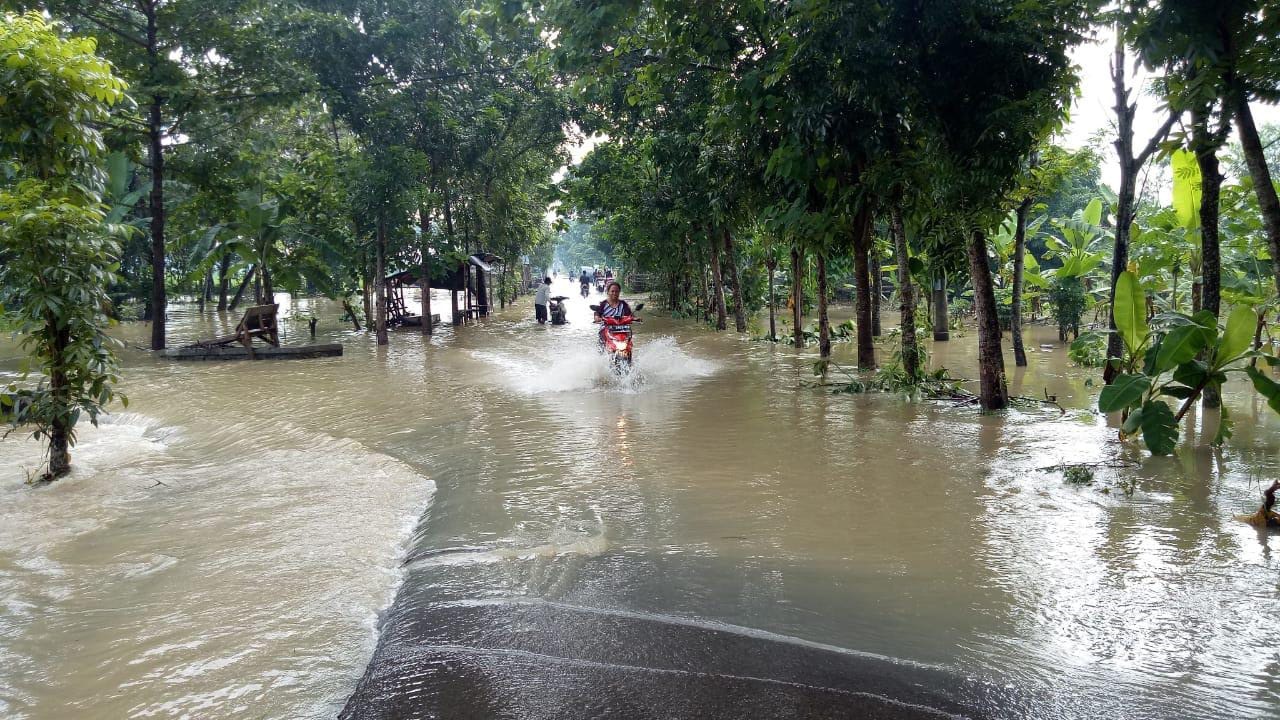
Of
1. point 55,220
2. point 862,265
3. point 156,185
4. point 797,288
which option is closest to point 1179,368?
point 862,265

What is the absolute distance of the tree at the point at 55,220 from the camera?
21.2 ft

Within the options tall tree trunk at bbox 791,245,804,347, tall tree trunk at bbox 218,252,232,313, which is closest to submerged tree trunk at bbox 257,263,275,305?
tall tree trunk at bbox 218,252,232,313

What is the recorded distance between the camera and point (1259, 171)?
5.11 m

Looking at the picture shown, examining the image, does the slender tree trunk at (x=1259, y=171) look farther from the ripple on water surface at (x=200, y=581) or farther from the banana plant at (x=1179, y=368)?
the ripple on water surface at (x=200, y=581)

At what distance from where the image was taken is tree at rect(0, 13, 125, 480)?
6.46 meters

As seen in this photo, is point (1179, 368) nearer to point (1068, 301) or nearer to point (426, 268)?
point (1068, 301)

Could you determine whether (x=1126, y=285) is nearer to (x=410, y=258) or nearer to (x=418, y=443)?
(x=418, y=443)

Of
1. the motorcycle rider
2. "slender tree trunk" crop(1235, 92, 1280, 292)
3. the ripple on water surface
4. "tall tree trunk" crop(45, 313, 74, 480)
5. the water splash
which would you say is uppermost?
"slender tree trunk" crop(1235, 92, 1280, 292)

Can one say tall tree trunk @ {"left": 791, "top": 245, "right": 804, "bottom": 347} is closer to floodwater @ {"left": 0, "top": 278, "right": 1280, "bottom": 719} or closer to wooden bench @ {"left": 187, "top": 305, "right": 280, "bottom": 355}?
floodwater @ {"left": 0, "top": 278, "right": 1280, "bottom": 719}

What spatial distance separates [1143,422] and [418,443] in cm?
715

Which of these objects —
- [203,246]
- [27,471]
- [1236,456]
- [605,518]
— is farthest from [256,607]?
[203,246]

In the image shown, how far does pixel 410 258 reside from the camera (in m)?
24.0

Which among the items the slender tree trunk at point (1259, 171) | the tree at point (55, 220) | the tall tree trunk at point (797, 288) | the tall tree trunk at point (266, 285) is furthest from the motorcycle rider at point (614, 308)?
the tall tree trunk at point (266, 285)

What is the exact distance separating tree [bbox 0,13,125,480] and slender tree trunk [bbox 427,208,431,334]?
1610 centimetres
